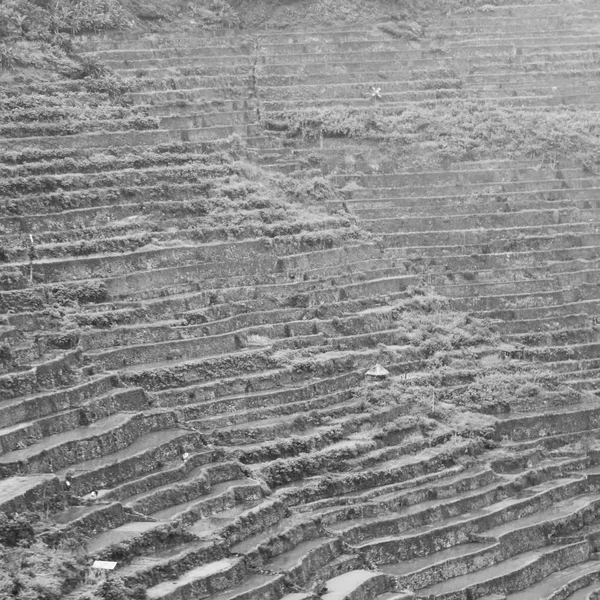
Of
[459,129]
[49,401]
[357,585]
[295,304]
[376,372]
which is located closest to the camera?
[357,585]

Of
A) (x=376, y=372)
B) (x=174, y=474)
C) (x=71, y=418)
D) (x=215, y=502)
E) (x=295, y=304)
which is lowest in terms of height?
(x=215, y=502)

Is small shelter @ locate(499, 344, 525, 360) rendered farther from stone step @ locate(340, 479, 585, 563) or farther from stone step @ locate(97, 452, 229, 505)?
stone step @ locate(97, 452, 229, 505)

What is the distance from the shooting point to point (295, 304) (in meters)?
24.0

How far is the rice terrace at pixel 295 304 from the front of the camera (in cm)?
1852

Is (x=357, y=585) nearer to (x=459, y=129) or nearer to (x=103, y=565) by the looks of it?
(x=103, y=565)

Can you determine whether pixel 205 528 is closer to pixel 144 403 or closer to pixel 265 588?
pixel 265 588

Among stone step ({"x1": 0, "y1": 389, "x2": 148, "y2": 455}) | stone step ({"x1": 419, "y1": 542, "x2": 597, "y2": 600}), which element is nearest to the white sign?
stone step ({"x1": 0, "y1": 389, "x2": 148, "y2": 455})

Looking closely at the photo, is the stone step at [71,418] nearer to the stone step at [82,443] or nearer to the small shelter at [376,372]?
the stone step at [82,443]

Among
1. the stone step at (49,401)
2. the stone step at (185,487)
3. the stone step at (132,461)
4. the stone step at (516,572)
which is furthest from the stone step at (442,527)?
the stone step at (49,401)

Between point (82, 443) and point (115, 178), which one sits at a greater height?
point (115, 178)

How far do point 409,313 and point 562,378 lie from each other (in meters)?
2.85

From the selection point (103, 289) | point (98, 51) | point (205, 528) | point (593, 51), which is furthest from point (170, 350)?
point (593, 51)

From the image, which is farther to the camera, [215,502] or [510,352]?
[510,352]

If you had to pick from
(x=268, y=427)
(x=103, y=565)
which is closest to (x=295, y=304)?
(x=268, y=427)
